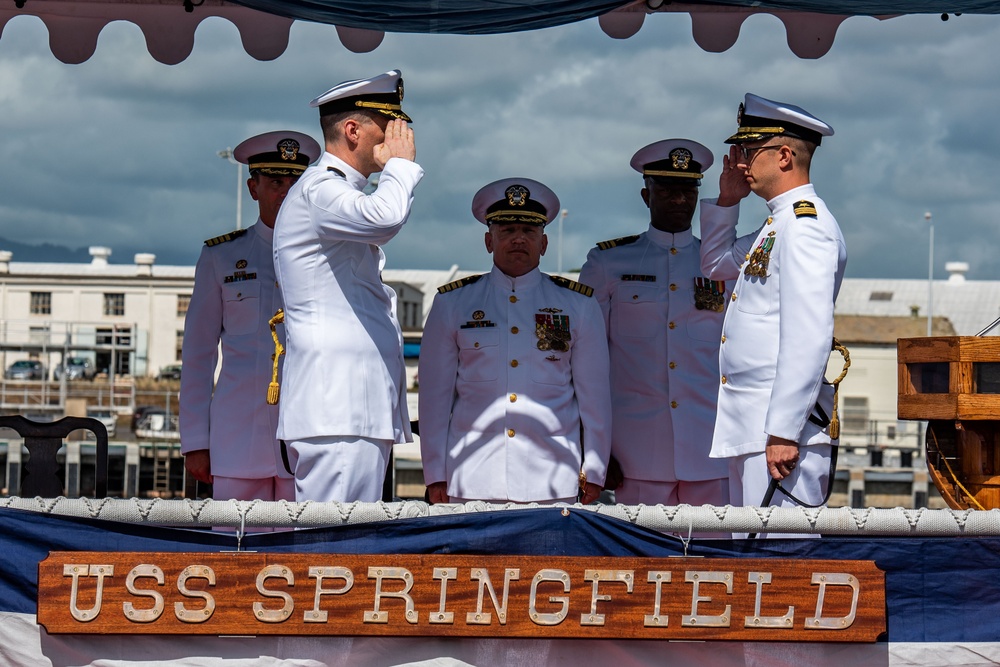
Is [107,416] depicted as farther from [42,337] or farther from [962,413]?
[962,413]

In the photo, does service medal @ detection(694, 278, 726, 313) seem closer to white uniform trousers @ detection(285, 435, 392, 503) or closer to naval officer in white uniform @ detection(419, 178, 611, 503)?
naval officer in white uniform @ detection(419, 178, 611, 503)

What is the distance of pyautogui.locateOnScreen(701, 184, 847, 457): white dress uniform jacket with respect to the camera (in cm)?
427

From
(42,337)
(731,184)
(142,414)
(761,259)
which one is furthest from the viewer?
(42,337)

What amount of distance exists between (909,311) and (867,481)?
3587cm

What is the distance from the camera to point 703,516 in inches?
153

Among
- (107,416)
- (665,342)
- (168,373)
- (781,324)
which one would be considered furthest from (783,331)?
(168,373)

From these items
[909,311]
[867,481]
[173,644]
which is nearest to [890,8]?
[173,644]

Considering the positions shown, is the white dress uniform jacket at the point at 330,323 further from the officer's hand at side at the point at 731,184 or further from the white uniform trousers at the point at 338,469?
the officer's hand at side at the point at 731,184

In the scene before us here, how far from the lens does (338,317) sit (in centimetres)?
436

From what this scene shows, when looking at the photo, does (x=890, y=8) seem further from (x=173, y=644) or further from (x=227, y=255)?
(x=173, y=644)

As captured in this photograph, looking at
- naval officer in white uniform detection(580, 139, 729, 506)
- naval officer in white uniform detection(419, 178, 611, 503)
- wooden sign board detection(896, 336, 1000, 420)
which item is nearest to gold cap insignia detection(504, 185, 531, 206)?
naval officer in white uniform detection(419, 178, 611, 503)

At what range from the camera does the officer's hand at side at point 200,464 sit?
5781 millimetres

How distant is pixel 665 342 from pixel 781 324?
1.63m

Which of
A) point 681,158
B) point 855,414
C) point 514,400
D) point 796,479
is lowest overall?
point 855,414
